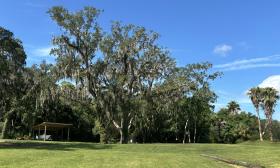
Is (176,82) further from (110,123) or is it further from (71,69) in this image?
(71,69)

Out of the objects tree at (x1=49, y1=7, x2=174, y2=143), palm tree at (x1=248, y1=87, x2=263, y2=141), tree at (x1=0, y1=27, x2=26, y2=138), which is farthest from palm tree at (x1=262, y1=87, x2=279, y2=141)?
tree at (x1=0, y1=27, x2=26, y2=138)

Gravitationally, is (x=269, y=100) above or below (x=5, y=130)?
above

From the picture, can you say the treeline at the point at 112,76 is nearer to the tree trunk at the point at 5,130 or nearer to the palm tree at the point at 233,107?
the tree trunk at the point at 5,130

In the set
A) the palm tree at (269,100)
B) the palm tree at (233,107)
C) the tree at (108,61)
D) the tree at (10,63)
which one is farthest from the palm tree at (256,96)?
the tree at (10,63)

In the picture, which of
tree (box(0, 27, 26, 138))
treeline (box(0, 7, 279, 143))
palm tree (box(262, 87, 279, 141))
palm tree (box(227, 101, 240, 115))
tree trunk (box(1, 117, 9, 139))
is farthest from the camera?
palm tree (box(227, 101, 240, 115))

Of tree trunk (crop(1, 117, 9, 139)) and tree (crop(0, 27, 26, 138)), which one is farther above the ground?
tree (crop(0, 27, 26, 138))

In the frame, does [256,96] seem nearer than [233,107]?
Yes

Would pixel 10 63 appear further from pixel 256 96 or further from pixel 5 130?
pixel 256 96

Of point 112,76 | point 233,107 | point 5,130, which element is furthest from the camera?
point 233,107

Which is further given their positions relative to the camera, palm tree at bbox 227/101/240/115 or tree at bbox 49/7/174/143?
palm tree at bbox 227/101/240/115

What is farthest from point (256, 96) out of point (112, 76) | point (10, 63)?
point (10, 63)

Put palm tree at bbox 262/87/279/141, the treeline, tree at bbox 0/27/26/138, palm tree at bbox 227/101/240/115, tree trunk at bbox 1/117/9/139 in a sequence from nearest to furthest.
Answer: tree at bbox 0/27/26/138
the treeline
tree trunk at bbox 1/117/9/139
palm tree at bbox 262/87/279/141
palm tree at bbox 227/101/240/115

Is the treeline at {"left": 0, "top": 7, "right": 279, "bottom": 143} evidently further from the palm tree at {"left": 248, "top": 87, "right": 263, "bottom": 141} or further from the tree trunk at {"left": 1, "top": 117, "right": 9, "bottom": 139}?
the palm tree at {"left": 248, "top": 87, "right": 263, "bottom": 141}

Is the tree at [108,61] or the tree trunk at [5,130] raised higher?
the tree at [108,61]
